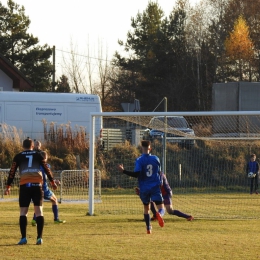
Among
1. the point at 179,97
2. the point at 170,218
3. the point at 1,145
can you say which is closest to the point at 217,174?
the point at 170,218

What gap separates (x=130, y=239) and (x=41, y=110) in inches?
737

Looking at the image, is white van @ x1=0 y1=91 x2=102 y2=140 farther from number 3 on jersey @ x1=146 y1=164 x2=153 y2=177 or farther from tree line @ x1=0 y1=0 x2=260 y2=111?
tree line @ x1=0 y1=0 x2=260 y2=111

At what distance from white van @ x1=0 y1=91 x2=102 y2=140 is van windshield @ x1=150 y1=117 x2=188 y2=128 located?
6776 mm

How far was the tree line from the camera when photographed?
5759 centimetres

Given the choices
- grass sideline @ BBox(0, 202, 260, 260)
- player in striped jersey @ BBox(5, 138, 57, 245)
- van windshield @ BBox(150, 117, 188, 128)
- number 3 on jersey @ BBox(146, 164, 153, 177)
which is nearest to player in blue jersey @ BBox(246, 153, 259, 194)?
van windshield @ BBox(150, 117, 188, 128)

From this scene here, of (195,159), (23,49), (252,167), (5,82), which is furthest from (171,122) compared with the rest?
(23,49)

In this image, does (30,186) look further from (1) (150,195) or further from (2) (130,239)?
(1) (150,195)

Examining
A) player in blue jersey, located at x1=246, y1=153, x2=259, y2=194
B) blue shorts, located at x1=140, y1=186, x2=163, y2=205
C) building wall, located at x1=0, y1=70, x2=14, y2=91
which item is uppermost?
building wall, located at x1=0, y1=70, x2=14, y2=91

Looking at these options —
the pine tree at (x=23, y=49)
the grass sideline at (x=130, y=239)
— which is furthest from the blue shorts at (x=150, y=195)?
the pine tree at (x=23, y=49)

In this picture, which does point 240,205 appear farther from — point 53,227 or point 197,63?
point 197,63

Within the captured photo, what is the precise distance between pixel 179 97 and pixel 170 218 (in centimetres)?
4322

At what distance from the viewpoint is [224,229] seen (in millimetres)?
15352

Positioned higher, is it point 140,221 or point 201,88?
point 201,88

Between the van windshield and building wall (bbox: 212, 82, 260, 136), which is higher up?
building wall (bbox: 212, 82, 260, 136)
